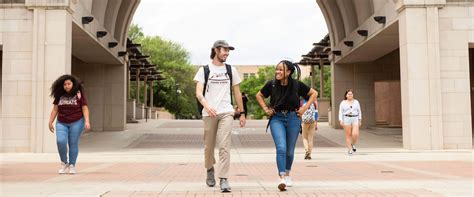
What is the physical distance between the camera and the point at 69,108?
8477 millimetres

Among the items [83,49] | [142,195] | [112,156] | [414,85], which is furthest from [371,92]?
[142,195]

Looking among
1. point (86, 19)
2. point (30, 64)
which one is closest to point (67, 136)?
point (30, 64)

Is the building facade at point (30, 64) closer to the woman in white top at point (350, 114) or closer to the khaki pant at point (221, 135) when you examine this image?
the woman in white top at point (350, 114)

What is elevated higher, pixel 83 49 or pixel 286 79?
pixel 83 49

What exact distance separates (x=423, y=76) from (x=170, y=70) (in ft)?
156

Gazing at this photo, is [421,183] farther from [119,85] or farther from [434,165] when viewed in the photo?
[119,85]

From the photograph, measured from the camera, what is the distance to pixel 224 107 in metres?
6.33

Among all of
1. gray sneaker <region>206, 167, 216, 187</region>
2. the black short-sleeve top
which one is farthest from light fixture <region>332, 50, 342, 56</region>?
gray sneaker <region>206, 167, 216, 187</region>

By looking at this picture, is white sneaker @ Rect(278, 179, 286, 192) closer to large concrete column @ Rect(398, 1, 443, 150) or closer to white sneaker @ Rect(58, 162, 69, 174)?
white sneaker @ Rect(58, 162, 69, 174)

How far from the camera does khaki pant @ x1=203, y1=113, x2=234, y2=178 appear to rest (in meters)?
6.20

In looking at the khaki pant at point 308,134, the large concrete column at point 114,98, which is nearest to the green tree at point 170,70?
the large concrete column at point 114,98

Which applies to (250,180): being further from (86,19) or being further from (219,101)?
(86,19)

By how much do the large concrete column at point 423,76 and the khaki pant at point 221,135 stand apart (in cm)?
982

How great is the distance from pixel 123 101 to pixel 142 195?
67.1 ft
